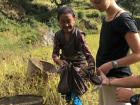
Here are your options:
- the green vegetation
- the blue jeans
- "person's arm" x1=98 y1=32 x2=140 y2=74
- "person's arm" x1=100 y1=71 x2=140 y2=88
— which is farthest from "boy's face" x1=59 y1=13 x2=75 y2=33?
"person's arm" x1=100 y1=71 x2=140 y2=88

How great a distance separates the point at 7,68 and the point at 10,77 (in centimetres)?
56

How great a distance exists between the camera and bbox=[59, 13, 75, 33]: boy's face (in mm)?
4430

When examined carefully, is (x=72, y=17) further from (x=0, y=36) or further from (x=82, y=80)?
(x=0, y=36)

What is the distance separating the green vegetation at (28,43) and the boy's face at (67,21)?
0.85 meters

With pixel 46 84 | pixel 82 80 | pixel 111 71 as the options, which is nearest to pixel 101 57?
pixel 111 71

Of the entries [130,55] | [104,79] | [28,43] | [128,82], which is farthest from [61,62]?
[28,43]

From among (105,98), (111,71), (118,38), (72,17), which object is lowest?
(105,98)

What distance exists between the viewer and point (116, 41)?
11.2ft

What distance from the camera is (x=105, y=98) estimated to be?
11.7ft

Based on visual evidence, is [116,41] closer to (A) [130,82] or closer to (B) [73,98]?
(A) [130,82]

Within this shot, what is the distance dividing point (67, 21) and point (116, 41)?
3.72 feet

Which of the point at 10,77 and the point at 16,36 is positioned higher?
the point at 16,36

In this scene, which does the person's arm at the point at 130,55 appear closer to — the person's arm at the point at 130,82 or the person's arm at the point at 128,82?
the person's arm at the point at 128,82

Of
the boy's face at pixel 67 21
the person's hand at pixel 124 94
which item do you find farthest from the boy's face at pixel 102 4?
the boy's face at pixel 67 21
